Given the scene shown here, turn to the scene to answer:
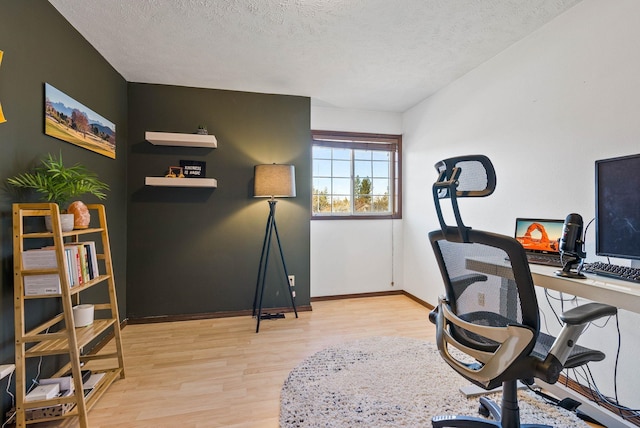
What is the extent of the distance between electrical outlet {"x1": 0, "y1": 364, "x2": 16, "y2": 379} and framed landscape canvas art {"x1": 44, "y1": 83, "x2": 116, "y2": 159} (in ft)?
4.40

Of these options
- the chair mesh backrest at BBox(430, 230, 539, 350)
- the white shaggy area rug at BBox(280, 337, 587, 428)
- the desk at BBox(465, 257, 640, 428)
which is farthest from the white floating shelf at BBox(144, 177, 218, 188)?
the desk at BBox(465, 257, 640, 428)

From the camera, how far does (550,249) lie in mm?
1938

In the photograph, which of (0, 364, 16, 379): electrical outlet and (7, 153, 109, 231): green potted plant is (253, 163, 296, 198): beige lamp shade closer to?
(7, 153, 109, 231): green potted plant

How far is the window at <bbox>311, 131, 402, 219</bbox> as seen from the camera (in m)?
3.95

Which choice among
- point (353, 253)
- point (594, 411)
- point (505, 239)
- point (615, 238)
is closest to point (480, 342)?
point (505, 239)

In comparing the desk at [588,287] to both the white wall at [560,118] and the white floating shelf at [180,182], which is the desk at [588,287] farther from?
the white floating shelf at [180,182]

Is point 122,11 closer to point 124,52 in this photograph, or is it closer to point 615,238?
point 124,52

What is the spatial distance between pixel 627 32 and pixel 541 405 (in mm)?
2219

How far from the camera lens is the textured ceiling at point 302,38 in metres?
1.94

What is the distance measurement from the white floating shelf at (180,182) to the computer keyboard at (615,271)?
3.02 m

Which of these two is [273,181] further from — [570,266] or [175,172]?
[570,266]

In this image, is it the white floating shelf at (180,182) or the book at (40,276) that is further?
the white floating shelf at (180,182)

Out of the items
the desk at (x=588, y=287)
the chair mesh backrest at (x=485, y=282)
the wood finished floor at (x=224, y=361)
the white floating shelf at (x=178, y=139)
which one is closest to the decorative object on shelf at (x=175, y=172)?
the white floating shelf at (x=178, y=139)

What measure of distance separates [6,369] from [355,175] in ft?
11.7
